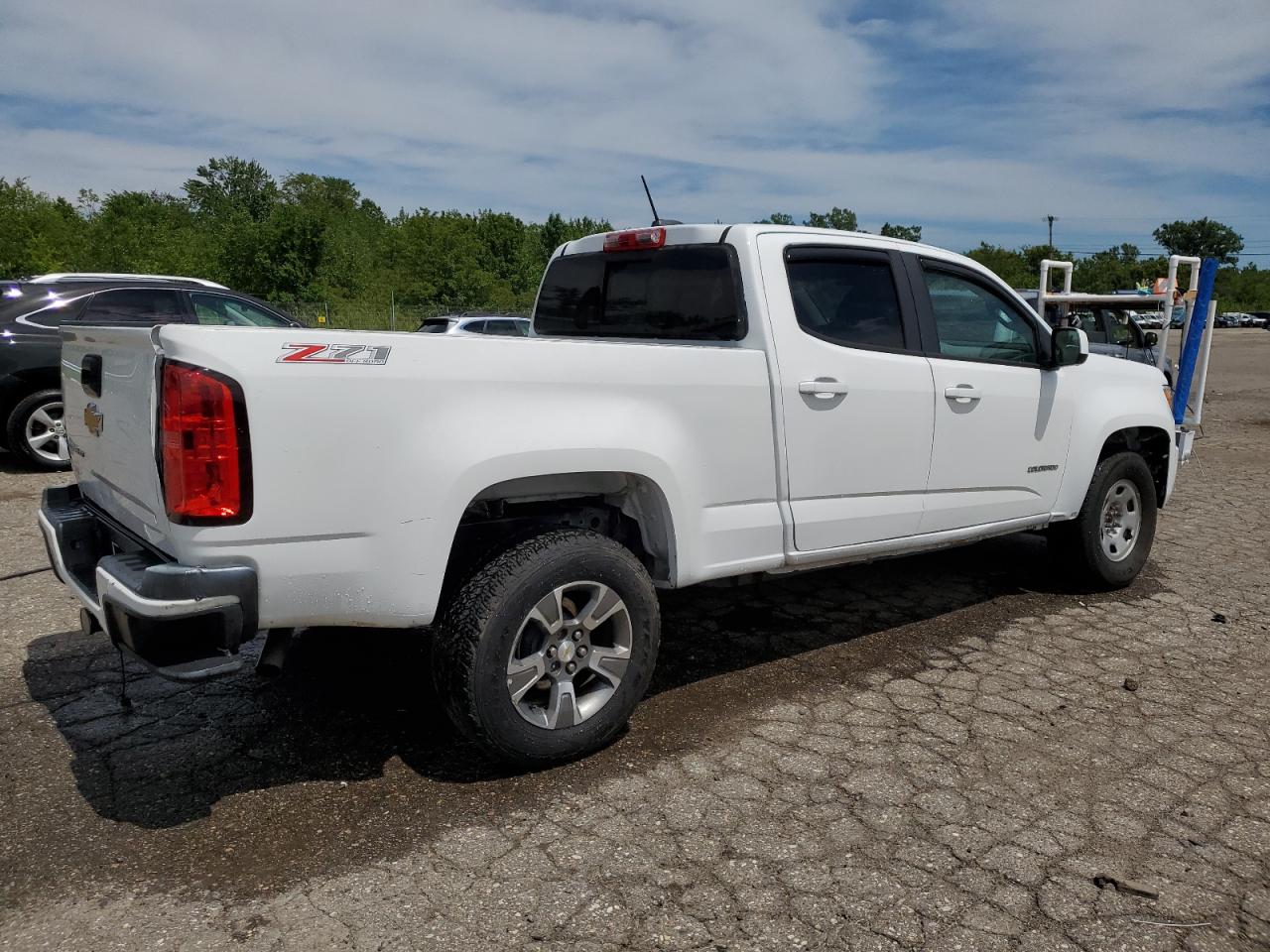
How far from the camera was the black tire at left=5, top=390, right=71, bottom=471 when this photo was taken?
888 centimetres

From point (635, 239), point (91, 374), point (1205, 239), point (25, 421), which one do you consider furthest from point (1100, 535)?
point (1205, 239)

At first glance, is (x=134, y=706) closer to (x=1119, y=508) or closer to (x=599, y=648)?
(x=599, y=648)

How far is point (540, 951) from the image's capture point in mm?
2531

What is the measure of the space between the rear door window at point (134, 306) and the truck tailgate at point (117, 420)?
5.76m

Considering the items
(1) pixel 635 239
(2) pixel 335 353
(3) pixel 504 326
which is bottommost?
(2) pixel 335 353

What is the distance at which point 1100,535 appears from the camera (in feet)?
18.4

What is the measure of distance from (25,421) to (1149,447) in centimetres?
913

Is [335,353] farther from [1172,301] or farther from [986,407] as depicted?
[1172,301]

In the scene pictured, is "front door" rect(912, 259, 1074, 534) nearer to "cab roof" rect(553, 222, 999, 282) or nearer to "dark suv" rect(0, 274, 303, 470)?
"cab roof" rect(553, 222, 999, 282)

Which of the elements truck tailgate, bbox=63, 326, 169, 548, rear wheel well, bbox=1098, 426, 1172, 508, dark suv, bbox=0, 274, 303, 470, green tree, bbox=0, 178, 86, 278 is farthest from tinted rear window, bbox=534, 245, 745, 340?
green tree, bbox=0, 178, 86, 278

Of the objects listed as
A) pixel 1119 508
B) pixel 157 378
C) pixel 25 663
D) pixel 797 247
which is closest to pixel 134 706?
pixel 25 663

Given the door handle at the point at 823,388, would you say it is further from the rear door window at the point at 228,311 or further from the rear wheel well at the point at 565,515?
the rear door window at the point at 228,311

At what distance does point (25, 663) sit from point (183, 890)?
7.45 feet

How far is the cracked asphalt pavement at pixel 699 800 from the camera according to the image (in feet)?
8.75
